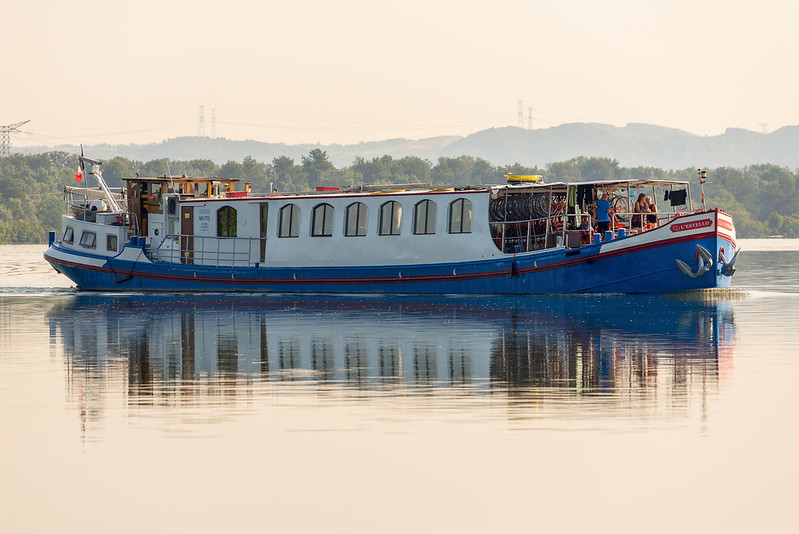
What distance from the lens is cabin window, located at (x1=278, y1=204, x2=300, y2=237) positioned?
41500 millimetres

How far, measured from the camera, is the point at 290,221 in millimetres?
41625

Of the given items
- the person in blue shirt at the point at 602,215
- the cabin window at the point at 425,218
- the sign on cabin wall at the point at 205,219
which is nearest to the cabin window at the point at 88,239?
the sign on cabin wall at the point at 205,219

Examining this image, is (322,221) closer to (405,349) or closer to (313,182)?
(405,349)

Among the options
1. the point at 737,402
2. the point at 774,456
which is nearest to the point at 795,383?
the point at 737,402

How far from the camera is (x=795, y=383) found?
20.2 m

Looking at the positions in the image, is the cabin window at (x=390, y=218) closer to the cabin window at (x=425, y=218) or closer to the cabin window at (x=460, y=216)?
the cabin window at (x=425, y=218)

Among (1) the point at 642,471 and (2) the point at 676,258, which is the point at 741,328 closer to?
(2) the point at 676,258

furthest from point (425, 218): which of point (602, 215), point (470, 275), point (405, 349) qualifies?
point (405, 349)

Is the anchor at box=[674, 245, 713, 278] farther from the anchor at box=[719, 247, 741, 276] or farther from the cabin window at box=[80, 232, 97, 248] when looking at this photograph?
the cabin window at box=[80, 232, 97, 248]

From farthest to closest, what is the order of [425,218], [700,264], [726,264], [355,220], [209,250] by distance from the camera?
[209,250], [355,220], [425,218], [726,264], [700,264]

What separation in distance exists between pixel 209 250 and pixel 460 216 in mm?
9393

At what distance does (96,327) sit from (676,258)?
16.6 meters

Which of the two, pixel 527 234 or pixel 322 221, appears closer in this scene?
pixel 527 234

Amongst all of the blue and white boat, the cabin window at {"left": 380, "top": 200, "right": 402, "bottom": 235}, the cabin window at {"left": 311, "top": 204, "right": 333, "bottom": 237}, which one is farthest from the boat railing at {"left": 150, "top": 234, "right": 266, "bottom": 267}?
the cabin window at {"left": 380, "top": 200, "right": 402, "bottom": 235}
